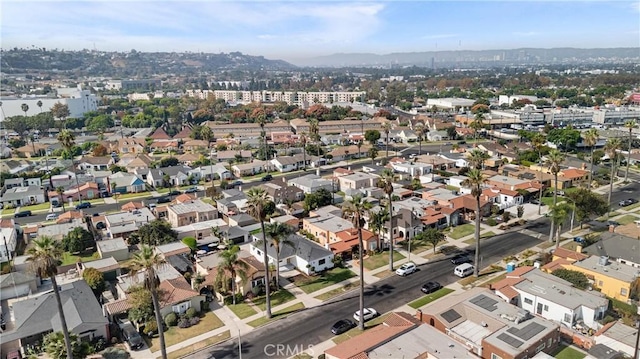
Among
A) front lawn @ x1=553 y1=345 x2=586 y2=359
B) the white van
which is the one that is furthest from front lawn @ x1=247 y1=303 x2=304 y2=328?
front lawn @ x1=553 y1=345 x2=586 y2=359

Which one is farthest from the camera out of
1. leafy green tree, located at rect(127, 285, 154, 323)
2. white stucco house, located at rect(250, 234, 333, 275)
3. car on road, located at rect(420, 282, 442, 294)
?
white stucco house, located at rect(250, 234, 333, 275)

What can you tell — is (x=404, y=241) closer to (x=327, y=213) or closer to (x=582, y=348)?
(x=327, y=213)

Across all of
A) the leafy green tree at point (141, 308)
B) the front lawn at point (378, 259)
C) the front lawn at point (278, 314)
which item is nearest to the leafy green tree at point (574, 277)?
the front lawn at point (378, 259)

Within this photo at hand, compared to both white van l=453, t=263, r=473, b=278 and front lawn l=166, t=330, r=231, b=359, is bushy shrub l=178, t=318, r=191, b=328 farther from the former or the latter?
white van l=453, t=263, r=473, b=278

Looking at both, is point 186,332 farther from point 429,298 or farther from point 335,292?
point 429,298

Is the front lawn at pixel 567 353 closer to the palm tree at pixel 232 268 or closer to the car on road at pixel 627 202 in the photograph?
the palm tree at pixel 232 268

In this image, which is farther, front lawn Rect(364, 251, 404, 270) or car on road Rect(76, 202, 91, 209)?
car on road Rect(76, 202, 91, 209)
